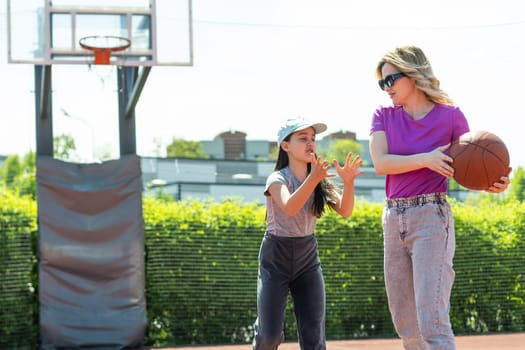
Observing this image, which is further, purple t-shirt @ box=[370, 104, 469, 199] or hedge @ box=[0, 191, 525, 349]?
hedge @ box=[0, 191, 525, 349]

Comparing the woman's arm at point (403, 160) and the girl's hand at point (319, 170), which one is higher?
the woman's arm at point (403, 160)

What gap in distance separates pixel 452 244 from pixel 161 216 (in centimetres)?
605

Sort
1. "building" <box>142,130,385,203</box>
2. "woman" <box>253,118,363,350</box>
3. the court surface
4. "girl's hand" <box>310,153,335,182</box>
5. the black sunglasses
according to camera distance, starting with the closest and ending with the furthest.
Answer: the black sunglasses
"girl's hand" <box>310,153,335,182</box>
"woman" <box>253,118,363,350</box>
the court surface
"building" <box>142,130,385,203</box>

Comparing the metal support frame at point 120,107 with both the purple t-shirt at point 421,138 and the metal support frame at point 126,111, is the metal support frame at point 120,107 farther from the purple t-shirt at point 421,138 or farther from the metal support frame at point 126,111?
the purple t-shirt at point 421,138

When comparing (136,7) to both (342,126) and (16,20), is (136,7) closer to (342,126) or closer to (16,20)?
(16,20)

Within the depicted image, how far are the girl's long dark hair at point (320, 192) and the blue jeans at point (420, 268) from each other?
72 centimetres

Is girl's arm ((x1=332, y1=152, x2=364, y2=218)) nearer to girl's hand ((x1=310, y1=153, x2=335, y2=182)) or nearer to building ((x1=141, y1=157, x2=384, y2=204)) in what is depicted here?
girl's hand ((x1=310, y1=153, x2=335, y2=182))

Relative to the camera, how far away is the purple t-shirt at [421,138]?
4.21 meters

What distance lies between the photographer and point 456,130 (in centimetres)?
430

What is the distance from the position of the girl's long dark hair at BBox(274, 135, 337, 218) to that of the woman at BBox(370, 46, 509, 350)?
2.22ft

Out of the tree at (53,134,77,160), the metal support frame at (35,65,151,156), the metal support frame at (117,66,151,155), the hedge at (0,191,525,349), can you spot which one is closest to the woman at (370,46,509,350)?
the metal support frame at (35,65,151,156)

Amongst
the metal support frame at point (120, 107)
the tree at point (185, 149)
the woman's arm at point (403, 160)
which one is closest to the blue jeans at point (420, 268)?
the woman's arm at point (403, 160)

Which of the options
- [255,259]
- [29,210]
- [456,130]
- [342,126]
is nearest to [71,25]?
[29,210]

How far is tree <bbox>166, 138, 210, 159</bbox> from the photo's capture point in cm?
1848
